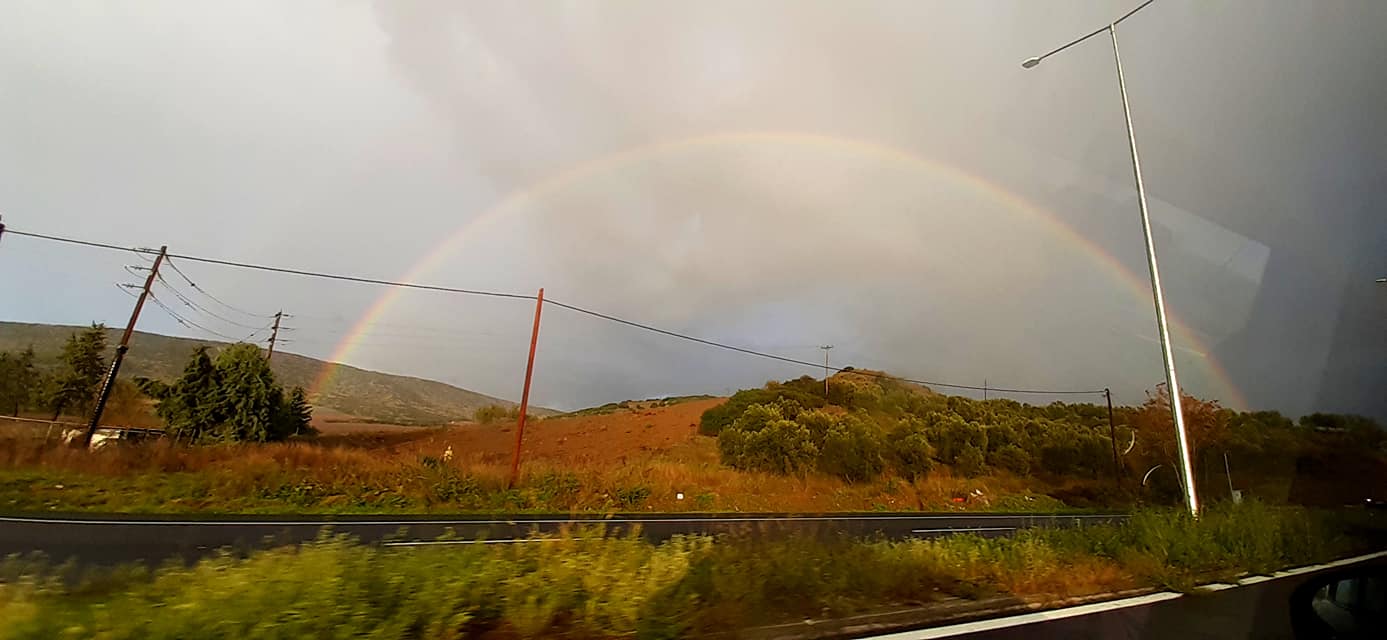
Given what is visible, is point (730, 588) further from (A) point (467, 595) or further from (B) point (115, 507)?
(B) point (115, 507)

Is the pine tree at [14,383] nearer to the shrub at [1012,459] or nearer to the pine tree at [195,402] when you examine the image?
the pine tree at [195,402]

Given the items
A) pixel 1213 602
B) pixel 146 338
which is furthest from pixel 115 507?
pixel 146 338

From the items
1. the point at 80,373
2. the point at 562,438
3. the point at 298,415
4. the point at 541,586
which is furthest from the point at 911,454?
the point at 80,373

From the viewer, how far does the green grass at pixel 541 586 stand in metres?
4.40

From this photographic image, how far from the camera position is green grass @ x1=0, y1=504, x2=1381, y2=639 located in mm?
4398

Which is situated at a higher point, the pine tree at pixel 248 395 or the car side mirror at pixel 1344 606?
the pine tree at pixel 248 395

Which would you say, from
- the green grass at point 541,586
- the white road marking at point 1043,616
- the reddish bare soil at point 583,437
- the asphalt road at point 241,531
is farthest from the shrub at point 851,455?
the green grass at point 541,586

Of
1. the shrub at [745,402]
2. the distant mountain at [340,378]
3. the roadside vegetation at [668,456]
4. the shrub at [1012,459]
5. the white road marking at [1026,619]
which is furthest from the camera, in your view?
the distant mountain at [340,378]

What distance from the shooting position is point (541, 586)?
5.68 m

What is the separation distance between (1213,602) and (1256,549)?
14.6 feet

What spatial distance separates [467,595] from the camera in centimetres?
548

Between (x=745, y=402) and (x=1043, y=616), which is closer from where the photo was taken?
(x=1043, y=616)

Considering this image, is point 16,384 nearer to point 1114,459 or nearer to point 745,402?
point 745,402

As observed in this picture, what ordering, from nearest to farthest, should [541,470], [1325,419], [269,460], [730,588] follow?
[730,588] < [269,460] < [541,470] < [1325,419]
